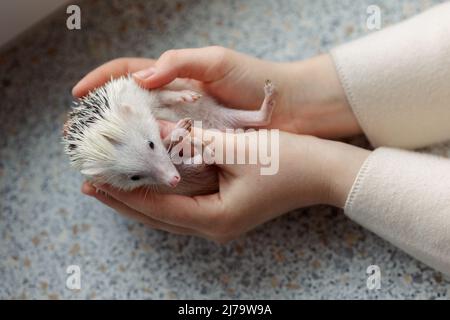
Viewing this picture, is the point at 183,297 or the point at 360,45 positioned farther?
the point at 183,297

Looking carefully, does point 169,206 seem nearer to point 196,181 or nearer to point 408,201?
point 196,181

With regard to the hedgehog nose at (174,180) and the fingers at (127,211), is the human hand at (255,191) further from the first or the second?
the hedgehog nose at (174,180)

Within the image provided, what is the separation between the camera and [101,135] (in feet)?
3.52

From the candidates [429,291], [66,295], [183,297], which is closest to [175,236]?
[183,297]

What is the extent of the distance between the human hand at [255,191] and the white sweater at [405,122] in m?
0.06

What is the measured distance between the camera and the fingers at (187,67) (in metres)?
1.16

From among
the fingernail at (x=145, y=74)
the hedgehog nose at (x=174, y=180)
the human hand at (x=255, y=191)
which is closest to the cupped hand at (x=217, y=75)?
the fingernail at (x=145, y=74)

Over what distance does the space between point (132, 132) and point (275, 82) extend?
377mm

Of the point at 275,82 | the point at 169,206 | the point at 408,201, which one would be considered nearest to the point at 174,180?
the point at 169,206

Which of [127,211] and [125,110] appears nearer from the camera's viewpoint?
[125,110]

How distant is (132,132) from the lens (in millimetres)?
1103

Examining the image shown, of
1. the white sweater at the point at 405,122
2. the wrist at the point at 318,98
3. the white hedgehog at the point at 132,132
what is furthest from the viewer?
the wrist at the point at 318,98

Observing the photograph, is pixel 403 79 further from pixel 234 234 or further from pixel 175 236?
pixel 175 236

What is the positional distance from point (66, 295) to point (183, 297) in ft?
1.06
